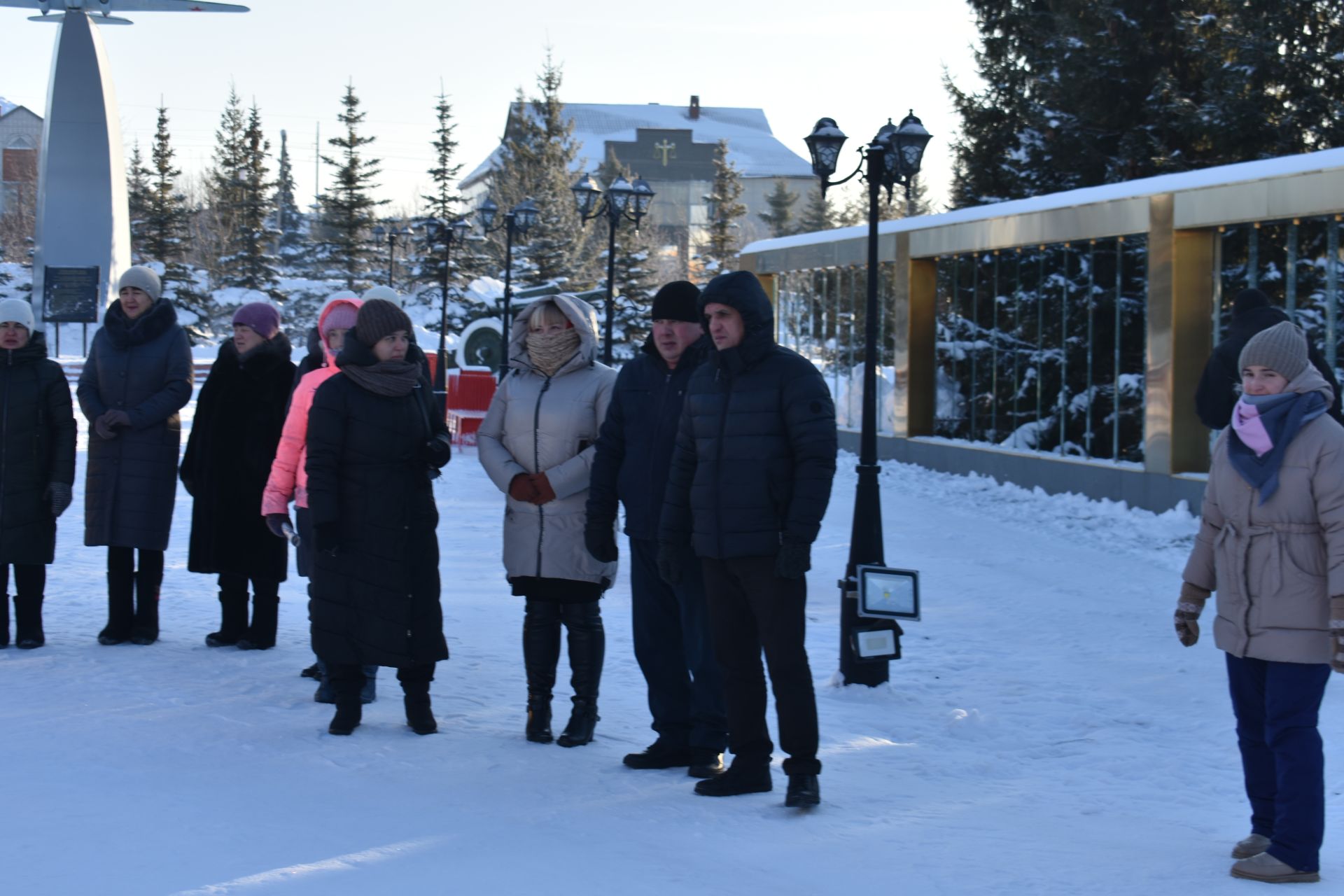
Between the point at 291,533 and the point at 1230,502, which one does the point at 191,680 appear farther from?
the point at 1230,502

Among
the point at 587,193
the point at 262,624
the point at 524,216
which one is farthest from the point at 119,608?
the point at 524,216

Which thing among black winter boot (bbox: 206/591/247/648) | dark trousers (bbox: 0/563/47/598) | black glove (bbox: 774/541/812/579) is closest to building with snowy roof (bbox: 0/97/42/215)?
dark trousers (bbox: 0/563/47/598)

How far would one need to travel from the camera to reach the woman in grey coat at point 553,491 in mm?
5520

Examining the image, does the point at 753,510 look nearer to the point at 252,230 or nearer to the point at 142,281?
the point at 142,281

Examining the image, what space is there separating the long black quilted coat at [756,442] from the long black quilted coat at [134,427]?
11.4 feet

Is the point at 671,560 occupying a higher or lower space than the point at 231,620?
higher

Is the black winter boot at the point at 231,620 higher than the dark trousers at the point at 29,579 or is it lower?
lower

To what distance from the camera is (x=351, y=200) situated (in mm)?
61031

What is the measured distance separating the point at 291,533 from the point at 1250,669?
3474mm

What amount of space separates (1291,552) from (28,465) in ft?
18.7

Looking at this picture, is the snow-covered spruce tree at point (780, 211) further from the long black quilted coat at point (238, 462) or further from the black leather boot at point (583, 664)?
the black leather boot at point (583, 664)

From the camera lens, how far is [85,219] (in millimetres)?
29281

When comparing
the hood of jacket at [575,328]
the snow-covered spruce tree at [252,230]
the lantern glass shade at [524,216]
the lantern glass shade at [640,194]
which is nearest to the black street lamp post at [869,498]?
the hood of jacket at [575,328]

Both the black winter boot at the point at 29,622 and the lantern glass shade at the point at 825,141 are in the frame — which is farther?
the lantern glass shade at the point at 825,141
